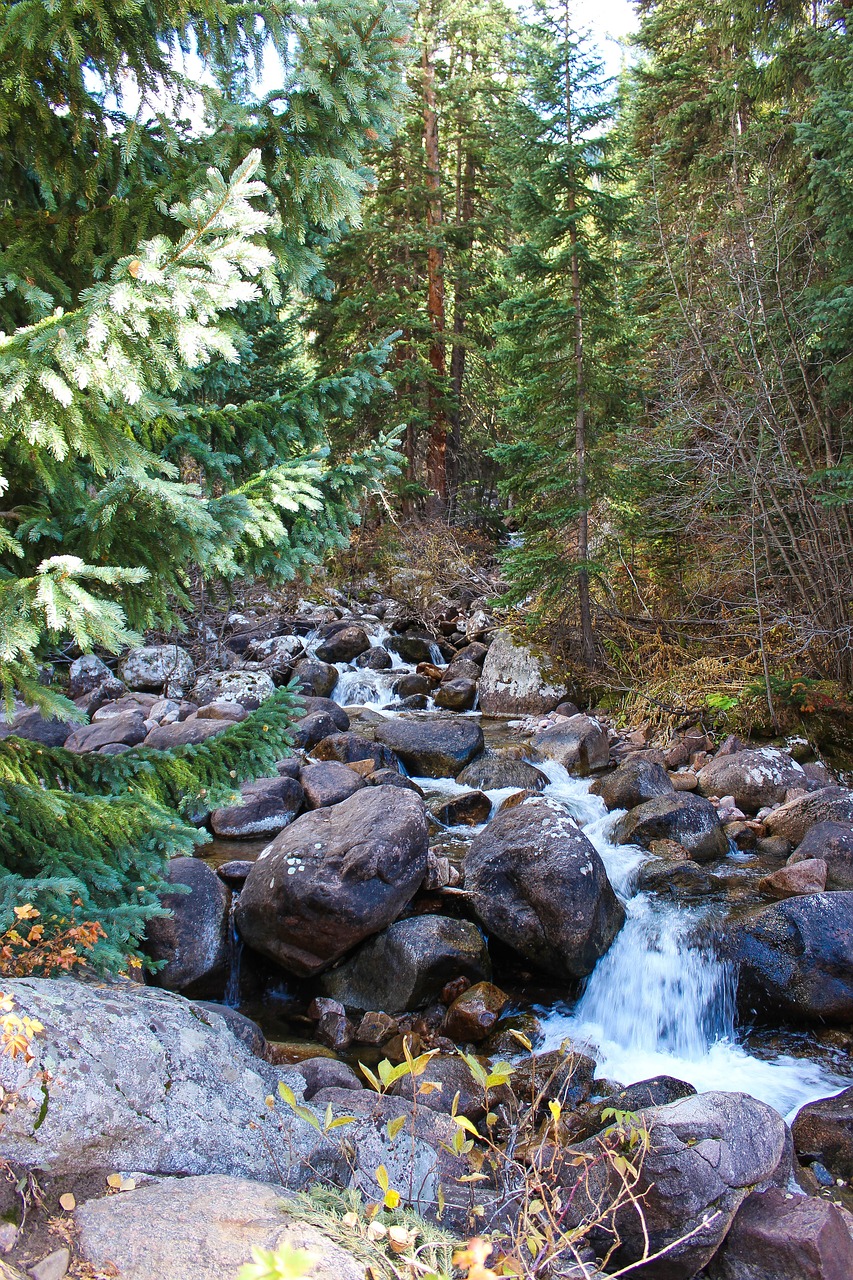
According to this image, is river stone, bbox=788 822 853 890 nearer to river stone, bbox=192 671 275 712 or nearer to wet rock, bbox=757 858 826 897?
wet rock, bbox=757 858 826 897

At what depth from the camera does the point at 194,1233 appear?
1.97 meters

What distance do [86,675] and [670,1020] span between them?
934 centimetres

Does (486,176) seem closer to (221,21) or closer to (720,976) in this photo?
(221,21)

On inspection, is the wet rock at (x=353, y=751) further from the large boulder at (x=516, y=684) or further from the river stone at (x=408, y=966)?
the river stone at (x=408, y=966)

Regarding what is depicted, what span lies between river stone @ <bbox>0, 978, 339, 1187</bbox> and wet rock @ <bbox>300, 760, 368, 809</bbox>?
448 centimetres

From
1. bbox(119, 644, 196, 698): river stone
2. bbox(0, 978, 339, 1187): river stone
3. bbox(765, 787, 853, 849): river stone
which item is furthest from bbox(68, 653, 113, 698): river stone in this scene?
bbox(765, 787, 853, 849): river stone

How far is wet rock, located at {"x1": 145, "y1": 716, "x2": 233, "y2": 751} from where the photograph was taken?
27.1ft

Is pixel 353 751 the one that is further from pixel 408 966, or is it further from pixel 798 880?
pixel 798 880

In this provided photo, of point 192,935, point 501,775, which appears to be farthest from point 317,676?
point 192,935

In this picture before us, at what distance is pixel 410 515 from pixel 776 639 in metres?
9.96

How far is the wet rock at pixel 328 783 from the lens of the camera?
7641 millimetres

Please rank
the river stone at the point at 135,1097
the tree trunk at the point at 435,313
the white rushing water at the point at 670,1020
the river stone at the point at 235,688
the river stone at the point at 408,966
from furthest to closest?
the tree trunk at the point at 435,313 < the river stone at the point at 235,688 < the river stone at the point at 408,966 < the white rushing water at the point at 670,1020 < the river stone at the point at 135,1097

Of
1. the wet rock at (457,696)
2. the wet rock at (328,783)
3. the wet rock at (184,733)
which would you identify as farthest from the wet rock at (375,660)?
the wet rock at (328,783)

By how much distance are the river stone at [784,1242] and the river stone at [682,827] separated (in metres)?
3.64
